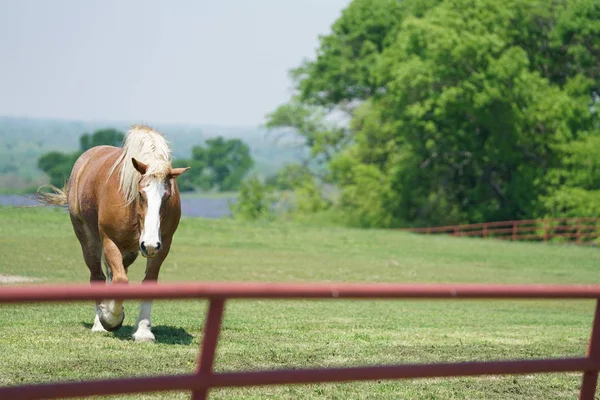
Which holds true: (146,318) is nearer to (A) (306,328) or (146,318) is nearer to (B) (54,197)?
(A) (306,328)

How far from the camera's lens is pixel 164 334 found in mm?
11164

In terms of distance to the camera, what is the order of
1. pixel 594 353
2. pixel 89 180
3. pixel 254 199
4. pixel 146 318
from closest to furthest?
1. pixel 594 353
2. pixel 146 318
3. pixel 89 180
4. pixel 254 199

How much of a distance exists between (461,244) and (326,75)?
3992 centimetres

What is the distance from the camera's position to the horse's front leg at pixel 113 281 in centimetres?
1066

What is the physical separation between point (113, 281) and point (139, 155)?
4.19 ft

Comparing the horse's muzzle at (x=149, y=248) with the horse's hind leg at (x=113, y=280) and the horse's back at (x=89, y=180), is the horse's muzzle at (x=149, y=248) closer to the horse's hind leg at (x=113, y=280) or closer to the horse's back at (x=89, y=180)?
the horse's hind leg at (x=113, y=280)

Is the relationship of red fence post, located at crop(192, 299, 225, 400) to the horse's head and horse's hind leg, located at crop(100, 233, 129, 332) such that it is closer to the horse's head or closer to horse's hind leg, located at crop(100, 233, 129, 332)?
the horse's head

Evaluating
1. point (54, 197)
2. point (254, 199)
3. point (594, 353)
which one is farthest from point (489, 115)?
point (594, 353)

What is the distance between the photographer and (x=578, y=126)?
183 feet

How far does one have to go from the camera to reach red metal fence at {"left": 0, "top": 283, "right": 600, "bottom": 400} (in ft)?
13.1

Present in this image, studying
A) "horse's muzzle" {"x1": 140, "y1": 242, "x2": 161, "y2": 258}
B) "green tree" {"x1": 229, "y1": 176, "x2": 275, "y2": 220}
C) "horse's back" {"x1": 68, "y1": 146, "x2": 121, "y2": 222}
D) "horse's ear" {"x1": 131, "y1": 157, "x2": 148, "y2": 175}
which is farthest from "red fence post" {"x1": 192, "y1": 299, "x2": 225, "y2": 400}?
"green tree" {"x1": 229, "y1": 176, "x2": 275, "y2": 220}

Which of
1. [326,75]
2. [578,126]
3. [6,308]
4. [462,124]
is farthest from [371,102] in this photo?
[6,308]

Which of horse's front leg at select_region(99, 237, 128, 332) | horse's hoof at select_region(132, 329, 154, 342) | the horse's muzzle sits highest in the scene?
the horse's muzzle

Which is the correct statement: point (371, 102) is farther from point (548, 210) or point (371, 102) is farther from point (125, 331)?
point (125, 331)
